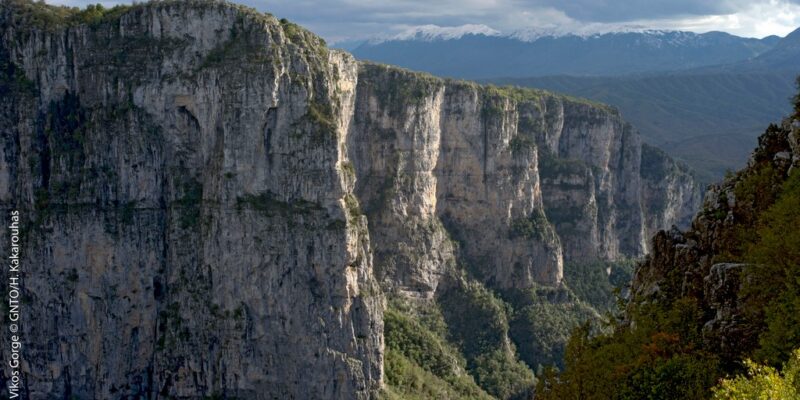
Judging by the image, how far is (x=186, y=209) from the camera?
58219mm

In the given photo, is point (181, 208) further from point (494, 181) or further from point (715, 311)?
point (715, 311)

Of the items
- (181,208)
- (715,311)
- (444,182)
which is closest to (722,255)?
(715,311)

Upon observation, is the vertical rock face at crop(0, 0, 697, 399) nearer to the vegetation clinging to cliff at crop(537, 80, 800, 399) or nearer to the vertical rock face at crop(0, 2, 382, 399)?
the vertical rock face at crop(0, 2, 382, 399)

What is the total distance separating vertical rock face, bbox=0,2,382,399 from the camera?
5725 centimetres

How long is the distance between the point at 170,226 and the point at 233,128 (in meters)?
8.74

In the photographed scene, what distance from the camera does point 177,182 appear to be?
58.7 metres

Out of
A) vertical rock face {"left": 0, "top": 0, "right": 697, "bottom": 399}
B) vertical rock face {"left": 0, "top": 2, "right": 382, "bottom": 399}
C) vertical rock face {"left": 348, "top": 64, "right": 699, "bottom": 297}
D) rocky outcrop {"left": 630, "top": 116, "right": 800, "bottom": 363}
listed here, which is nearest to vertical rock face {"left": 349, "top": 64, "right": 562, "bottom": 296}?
vertical rock face {"left": 348, "top": 64, "right": 699, "bottom": 297}

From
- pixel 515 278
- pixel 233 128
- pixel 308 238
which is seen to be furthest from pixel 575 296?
pixel 233 128

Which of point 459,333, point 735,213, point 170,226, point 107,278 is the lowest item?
point 459,333

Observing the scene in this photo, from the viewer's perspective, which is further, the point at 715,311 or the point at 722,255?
the point at 722,255

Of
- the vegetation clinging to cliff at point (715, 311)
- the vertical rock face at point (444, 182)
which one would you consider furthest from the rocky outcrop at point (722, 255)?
the vertical rock face at point (444, 182)

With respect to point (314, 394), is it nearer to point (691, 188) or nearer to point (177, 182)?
point (177, 182)

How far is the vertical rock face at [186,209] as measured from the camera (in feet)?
188

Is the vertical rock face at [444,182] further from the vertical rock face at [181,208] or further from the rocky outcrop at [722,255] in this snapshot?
the rocky outcrop at [722,255]
